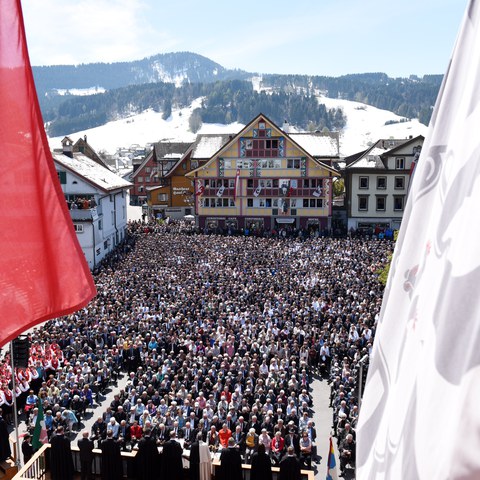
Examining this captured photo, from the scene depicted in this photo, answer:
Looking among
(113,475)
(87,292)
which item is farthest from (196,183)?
(87,292)

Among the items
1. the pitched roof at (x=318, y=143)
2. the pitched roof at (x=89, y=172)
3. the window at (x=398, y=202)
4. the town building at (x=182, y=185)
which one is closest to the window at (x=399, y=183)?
the window at (x=398, y=202)

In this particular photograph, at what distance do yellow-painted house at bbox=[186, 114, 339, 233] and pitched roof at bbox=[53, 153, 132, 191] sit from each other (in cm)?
810

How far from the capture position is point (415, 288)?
2598 mm

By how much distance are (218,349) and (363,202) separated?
36.9 m

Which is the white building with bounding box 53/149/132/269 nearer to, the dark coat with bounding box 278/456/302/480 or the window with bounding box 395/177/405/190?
the window with bounding box 395/177/405/190

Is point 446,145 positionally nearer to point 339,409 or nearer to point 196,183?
point 339,409

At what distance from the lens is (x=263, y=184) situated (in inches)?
2114

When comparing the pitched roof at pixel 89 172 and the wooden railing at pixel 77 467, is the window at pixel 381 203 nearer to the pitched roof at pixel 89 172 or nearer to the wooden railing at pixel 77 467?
the pitched roof at pixel 89 172

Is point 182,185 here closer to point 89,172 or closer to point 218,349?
point 89,172

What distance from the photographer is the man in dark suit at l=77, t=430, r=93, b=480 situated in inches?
479

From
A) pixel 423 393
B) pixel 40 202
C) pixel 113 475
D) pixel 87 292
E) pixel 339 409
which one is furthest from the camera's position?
pixel 339 409

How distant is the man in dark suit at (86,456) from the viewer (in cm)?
1216

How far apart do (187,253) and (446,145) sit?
35.2 meters

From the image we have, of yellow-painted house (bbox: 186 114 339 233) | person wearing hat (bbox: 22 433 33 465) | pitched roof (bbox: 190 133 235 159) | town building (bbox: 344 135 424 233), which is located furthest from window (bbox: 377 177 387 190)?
person wearing hat (bbox: 22 433 33 465)
